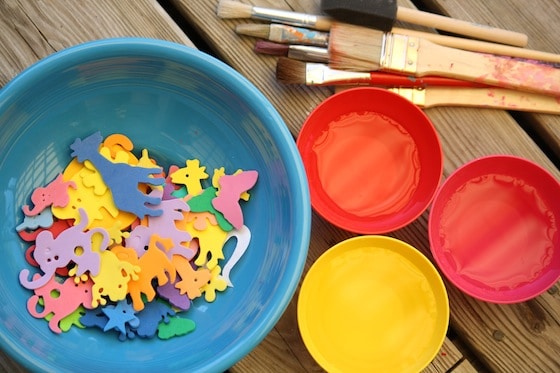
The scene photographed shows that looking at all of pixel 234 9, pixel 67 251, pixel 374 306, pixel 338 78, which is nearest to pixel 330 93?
pixel 338 78

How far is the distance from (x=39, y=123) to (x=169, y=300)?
258mm

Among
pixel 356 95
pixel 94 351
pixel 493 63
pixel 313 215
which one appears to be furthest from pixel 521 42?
pixel 94 351

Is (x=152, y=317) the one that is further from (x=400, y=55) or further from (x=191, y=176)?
(x=400, y=55)

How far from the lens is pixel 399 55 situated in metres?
0.91

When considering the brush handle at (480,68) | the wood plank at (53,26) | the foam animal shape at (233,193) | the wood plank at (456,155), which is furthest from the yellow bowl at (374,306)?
the wood plank at (53,26)

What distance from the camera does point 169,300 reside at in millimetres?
814

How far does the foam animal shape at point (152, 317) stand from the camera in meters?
0.80

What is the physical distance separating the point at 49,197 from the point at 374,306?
0.44 m

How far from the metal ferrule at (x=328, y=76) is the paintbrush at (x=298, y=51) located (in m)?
0.01

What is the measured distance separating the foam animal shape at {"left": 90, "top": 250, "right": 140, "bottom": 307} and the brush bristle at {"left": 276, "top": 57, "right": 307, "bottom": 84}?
0.31 metres

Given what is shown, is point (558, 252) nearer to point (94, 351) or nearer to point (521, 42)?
point (521, 42)

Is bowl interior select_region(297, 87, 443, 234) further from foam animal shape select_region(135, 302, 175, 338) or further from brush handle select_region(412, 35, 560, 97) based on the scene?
foam animal shape select_region(135, 302, 175, 338)

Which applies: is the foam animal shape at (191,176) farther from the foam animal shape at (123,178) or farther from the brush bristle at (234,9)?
the brush bristle at (234,9)

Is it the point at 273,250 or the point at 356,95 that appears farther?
the point at 356,95
